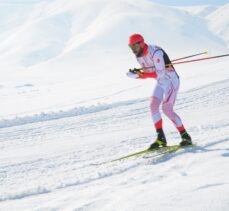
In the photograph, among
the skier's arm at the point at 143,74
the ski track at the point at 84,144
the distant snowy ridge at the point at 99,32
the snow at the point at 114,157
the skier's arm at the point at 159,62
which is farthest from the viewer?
the distant snowy ridge at the point at 99,32

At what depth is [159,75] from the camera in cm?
589

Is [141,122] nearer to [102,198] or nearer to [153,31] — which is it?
[102,198]

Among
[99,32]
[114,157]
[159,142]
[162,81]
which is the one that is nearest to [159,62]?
[162,81]

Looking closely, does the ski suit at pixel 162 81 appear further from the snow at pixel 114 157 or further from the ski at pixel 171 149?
the snow at pixel 114 157

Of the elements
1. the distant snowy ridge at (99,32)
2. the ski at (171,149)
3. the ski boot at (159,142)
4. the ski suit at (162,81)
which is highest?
the distant snowy ridge at (99,32)

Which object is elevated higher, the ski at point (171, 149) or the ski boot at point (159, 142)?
the ski boot at point (159, 142)

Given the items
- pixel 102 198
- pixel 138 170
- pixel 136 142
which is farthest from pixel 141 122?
pixel 102 198

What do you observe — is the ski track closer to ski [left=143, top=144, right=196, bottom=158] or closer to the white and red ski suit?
ski [left=143, top=144, right=196, bottom=158]

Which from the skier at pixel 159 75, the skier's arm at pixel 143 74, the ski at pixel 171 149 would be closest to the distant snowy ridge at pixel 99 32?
the skier's arm at pixel 143 74

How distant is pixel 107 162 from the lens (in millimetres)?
5598

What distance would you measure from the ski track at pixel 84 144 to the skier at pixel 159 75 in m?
0.41

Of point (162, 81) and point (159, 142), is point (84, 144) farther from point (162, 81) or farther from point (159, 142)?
point (162, 81)

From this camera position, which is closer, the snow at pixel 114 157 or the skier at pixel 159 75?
the snow at pixel 114 157

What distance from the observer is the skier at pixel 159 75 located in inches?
230
